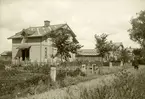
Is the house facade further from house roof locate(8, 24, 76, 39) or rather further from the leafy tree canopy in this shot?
the leafy tree canopy

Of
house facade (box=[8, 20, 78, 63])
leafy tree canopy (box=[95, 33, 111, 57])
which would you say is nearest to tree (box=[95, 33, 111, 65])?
leafy tree canopy (box=[95, 33, 111, 57])

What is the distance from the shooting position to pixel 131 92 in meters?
5.24

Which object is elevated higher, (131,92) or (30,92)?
(131,92)

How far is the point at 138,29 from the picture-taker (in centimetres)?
5416

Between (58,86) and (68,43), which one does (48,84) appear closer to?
(58,86)

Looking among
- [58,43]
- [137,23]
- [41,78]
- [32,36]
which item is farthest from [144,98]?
[137,23]

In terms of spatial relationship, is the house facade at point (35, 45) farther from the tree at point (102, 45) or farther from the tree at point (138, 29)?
the tree at point (138, 29)

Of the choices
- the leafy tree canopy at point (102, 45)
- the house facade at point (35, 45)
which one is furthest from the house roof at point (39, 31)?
the leafy tree canopy at point (102, 45)

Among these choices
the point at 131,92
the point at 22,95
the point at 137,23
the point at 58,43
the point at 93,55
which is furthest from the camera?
the point at 93,55

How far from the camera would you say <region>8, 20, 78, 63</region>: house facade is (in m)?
35.6

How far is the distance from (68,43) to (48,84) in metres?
14.2

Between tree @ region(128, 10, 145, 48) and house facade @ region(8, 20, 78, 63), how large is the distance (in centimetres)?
2353

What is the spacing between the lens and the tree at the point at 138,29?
52831mm

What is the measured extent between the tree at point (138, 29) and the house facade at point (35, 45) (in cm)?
2353
